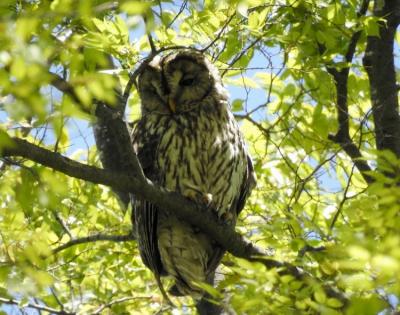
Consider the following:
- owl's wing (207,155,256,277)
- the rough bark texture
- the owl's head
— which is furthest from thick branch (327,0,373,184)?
the owl's head

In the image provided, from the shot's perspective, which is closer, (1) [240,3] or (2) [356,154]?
(1) [240,3]

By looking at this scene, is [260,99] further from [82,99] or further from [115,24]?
[82,99]

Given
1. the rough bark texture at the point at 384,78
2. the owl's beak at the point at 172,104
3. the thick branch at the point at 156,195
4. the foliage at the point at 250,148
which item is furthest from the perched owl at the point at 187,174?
the rough bark texture at the point at 384,78

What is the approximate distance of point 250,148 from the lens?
5.50 metres

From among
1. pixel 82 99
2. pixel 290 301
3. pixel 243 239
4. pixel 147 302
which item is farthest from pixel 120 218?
pixel 82 99

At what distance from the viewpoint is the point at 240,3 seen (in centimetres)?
383

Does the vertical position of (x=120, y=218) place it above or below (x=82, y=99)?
above

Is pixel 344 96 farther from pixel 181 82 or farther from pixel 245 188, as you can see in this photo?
pixel 181 82

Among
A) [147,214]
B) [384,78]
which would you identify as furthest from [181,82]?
[384,78]

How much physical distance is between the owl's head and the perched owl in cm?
1

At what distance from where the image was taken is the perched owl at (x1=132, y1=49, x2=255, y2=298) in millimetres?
4500

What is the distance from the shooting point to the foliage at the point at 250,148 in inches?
89.9

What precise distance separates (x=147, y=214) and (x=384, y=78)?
164 cm

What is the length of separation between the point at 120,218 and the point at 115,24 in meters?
1.59
